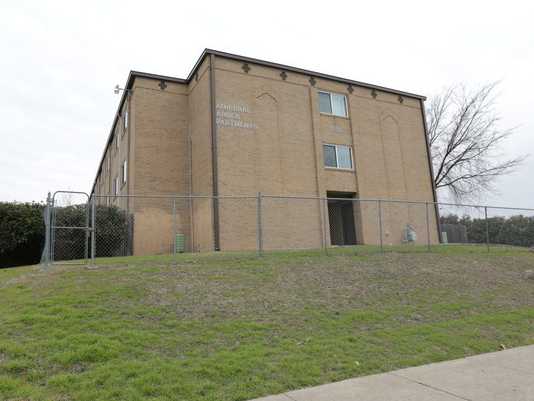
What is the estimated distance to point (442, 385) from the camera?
16.7 ft

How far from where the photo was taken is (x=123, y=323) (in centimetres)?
661

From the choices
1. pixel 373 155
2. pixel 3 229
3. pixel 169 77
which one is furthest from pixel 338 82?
pixel 3 229

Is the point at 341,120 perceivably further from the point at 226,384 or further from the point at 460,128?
the point at 226,384

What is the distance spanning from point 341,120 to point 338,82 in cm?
212

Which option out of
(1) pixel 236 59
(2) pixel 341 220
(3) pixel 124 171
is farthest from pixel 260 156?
(3) pixel 124 171

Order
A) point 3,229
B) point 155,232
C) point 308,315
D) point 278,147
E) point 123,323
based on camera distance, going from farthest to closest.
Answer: point 278,147, point 155,232, point 3,229, point 308,315, point 123,323

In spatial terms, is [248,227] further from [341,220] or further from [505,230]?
[505,230]

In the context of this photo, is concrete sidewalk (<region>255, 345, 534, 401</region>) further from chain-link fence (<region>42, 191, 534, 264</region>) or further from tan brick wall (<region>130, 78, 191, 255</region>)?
tan brick wall (<region>130, 78, 191, 255</region>)

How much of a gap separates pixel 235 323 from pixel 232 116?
42.0 ft

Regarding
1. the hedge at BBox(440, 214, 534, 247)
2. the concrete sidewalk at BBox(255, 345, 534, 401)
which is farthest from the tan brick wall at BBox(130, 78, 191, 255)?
the concrete sidewalk at BBox(255, 345, 534, 401)

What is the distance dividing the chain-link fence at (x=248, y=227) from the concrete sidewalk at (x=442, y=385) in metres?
8.23

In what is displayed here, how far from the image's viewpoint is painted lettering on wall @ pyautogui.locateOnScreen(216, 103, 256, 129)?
18.1m

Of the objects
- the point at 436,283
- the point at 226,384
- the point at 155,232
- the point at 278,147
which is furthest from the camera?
the point at 278,147

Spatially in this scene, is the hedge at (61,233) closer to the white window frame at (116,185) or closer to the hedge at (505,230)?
the white window frame at (116,185)
